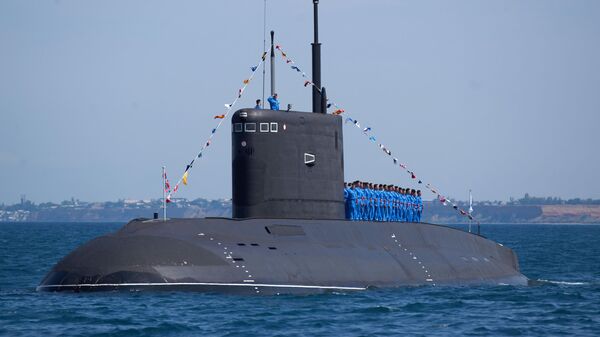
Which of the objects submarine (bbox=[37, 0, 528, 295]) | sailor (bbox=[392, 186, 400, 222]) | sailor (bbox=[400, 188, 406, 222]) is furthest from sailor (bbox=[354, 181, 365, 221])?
sailor (bbox=[400, 188, 406, 222])

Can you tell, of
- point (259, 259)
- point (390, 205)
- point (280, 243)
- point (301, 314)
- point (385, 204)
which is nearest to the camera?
point (301, 314)

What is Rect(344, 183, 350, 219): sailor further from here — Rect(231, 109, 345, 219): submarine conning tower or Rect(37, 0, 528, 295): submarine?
Rect(231, 109, 345, 219): submarine conning tower

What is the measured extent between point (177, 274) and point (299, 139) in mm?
5801

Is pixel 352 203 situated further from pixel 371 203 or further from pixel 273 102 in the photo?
pixel 273 102

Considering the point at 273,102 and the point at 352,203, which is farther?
the point at 352,203

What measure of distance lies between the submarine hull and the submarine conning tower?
25.1 inches

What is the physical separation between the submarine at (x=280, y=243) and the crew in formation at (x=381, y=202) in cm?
147

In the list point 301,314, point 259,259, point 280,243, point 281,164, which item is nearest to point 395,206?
point 281,164

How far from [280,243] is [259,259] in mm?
1441

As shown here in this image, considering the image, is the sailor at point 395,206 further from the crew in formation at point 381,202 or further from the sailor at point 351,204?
the sailor at point 351,204

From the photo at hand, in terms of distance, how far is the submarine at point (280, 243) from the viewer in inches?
864

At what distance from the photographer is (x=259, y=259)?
75.8 feet

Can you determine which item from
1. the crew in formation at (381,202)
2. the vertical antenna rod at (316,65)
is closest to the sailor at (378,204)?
the crew in formation at (381,202)

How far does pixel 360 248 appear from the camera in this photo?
Answer: 26406 millimetres
